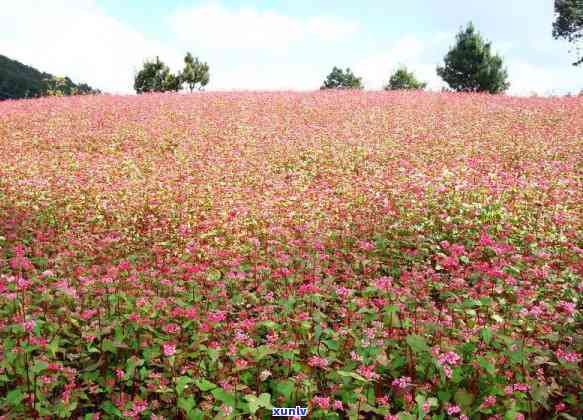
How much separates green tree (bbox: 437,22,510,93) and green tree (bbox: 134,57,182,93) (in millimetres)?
23180

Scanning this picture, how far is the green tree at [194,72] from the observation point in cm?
4419

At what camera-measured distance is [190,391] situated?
138 inches

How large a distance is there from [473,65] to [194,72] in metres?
24.6

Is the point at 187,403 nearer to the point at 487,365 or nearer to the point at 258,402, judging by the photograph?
the point at 258,402

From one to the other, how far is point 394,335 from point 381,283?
18.1 inches

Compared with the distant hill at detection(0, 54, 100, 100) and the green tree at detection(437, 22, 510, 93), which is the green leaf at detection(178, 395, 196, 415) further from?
the distant hill at detection(0, 54, 100, 100)

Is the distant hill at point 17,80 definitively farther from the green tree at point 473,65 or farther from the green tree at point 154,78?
the green tree at point 473,65

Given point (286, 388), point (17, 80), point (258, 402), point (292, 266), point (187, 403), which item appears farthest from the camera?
point (17, 80)

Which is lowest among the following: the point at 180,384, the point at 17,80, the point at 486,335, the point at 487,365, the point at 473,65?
the point at 180,384

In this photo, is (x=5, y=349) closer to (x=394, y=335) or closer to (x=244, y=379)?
(x=244, y=379)

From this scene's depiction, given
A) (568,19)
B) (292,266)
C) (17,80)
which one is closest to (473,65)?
(568,19)

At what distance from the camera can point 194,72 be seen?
147ft

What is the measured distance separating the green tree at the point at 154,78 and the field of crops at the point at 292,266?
24246 mm

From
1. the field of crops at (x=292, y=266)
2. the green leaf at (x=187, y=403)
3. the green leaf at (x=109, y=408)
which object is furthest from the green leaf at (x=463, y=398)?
the green leaf at (x=109, y=408)
